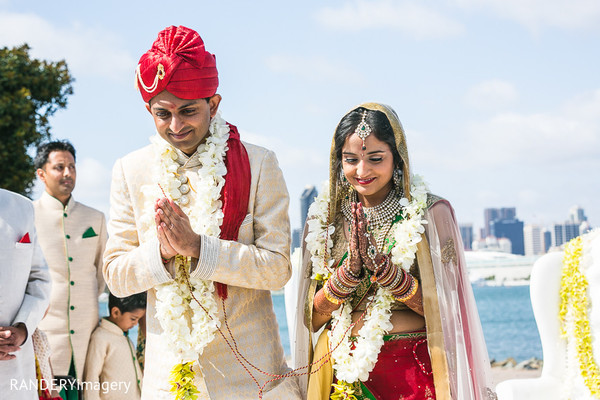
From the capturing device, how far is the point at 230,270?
361 cm

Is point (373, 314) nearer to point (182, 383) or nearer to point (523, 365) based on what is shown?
point (182, 383)

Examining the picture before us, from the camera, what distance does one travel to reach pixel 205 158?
3902mm

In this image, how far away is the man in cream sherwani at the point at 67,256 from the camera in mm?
6508

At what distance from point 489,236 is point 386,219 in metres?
104

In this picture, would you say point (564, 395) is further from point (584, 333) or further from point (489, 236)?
point (489, 236)


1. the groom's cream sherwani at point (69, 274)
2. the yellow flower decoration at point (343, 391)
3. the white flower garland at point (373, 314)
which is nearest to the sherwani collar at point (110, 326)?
the groom's cream sherwani at point (69, 274)

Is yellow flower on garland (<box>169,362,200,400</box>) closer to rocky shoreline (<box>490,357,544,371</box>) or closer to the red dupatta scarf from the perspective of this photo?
the red dupatta scarf

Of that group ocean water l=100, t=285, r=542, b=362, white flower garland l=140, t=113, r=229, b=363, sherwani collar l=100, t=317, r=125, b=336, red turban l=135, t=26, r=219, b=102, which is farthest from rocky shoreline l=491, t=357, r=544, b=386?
red turban l=135, t=26, r=219, b=102

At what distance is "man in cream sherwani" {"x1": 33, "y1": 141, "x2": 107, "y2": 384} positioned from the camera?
6.51 m

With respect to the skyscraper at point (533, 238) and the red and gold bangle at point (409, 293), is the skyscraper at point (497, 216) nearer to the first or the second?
the skyscraper at point (533, 238)

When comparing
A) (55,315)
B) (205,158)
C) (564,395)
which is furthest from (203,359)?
(55,315)

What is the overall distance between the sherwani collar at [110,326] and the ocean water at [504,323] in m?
14.7

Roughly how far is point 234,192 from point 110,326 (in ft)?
11.6

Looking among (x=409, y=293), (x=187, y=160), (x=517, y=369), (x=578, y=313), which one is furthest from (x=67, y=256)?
(x=517, y=369)
